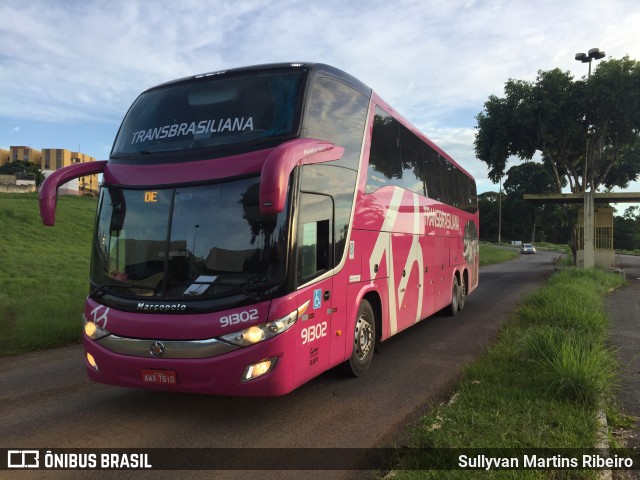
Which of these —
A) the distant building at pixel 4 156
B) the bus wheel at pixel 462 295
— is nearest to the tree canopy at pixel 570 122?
the bus wheel at pixel 462 295

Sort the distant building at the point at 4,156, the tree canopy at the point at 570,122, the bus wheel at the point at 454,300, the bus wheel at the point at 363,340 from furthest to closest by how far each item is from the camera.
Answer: the distant building at the point at 4,156
the tree canopy at the point at 570,122
the bus wheel at the point at 454,300
the bus wheel at the point at 363,340

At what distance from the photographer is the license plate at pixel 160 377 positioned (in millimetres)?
4645

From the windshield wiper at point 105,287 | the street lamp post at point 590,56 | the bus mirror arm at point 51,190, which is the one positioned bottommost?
the windshield wiper at point 105,287

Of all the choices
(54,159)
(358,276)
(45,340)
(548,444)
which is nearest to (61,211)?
(45,340)

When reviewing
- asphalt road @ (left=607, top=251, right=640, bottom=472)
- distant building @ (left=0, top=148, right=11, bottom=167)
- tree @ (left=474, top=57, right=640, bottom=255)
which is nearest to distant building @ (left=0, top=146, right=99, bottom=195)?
distant building @ (left=0, top=148, right=11, bottom=167)

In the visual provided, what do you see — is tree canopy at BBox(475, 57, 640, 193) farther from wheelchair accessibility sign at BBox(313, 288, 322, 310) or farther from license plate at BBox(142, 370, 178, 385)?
license plate at BBox(142, 370, 178, 385)

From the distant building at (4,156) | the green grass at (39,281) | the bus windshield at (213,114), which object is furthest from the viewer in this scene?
the distant building at (4,156)

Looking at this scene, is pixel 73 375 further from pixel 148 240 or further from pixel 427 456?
pixel 427 456

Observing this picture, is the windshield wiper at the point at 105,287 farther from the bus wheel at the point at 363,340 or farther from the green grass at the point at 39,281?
the green grass at the point at 39,281

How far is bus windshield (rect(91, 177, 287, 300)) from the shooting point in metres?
4.75

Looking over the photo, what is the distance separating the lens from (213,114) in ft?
17.9

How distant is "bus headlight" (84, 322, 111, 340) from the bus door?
6.37 feet

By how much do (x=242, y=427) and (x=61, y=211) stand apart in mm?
44267

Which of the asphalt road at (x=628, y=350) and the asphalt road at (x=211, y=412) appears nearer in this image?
the asphalt road at (x=211, y=412)
